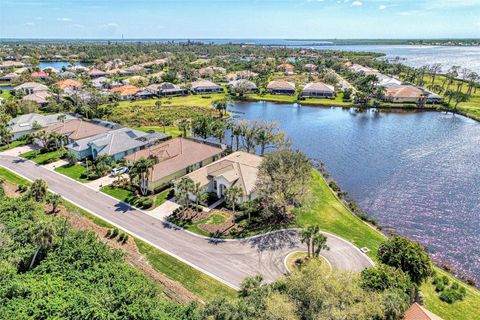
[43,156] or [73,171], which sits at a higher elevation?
[43,156]

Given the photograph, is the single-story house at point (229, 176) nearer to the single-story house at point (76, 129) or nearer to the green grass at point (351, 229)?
the green grass at point (351, 229)

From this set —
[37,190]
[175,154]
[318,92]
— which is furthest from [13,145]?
[318,92]

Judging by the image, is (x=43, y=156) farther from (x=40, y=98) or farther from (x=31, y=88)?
(x=31, y=88)

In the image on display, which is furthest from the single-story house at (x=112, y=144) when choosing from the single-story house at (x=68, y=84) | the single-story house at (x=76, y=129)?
the single-story house at (x=68, y=84)

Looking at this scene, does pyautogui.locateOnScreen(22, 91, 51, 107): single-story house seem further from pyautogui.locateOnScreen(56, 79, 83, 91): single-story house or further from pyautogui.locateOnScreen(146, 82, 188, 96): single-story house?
pyautogui.locateOnScreen(146, 82, 188, 96): single-story house

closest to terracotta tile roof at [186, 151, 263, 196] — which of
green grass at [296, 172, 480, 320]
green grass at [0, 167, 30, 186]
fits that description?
green grass at [296, 172, 480, 320]

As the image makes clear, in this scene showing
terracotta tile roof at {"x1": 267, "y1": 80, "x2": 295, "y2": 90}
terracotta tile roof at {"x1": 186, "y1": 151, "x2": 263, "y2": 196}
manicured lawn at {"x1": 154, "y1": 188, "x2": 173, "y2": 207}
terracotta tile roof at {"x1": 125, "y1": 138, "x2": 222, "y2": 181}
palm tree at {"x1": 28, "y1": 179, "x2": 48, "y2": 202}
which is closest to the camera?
palm tree at {"x1": 28, "y1": 179, "x2": 48, "y2": 202}
